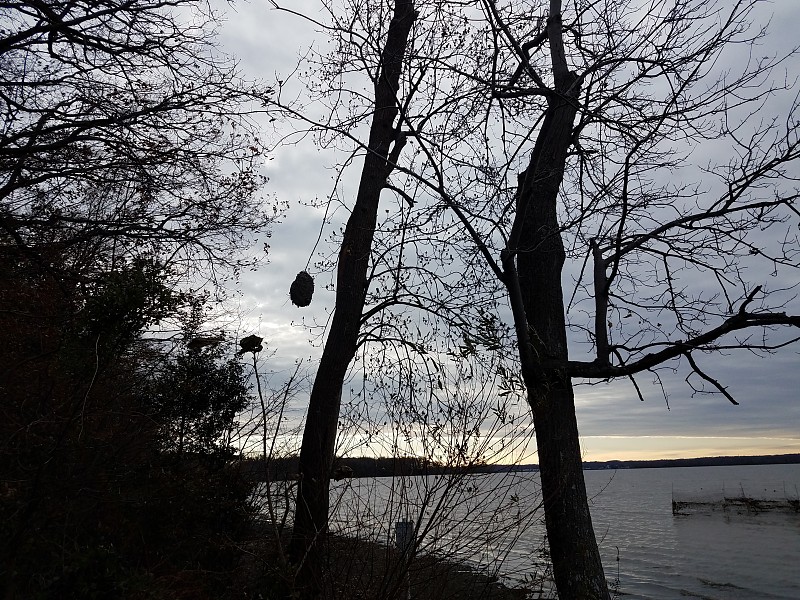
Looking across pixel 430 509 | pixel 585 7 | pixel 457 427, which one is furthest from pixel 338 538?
pixel 585 7

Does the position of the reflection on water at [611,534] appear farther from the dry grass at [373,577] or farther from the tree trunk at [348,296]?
the tree trunk at [348,296]

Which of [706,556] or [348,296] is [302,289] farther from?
[706,556]

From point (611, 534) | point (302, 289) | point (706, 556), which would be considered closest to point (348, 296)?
point (302, 289)

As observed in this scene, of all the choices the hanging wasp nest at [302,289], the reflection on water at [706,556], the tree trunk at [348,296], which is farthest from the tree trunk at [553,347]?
the reflection on water at [706,556]

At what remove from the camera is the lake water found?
4645 mm

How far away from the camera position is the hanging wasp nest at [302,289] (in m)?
6.81

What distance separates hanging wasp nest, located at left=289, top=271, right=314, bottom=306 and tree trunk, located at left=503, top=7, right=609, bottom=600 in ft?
7.74

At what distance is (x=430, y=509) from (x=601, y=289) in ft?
9.45

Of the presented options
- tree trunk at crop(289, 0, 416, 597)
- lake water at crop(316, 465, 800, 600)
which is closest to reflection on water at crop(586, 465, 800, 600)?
lake water at crop(316, 465, 800, 600)

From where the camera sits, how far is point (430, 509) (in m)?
4.62

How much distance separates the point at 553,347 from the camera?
633 centimetres

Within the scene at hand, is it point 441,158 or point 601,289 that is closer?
point 441,158

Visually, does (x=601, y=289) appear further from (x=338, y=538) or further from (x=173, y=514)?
(x=173, y=514)

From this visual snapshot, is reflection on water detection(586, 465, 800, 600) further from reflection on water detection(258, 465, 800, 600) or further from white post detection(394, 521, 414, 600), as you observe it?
white post detection(394, 521, 414, 600)
